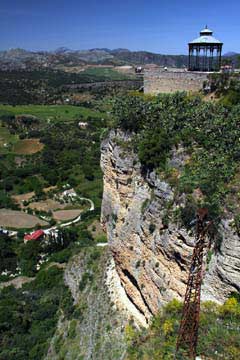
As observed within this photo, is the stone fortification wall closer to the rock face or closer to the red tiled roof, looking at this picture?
the rock face

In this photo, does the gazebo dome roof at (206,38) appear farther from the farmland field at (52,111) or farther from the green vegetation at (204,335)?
the farmland field at (52,111)

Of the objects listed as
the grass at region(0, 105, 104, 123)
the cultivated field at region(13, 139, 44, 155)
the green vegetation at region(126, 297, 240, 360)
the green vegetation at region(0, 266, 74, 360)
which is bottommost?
the cultivated field at region(13, 139, 44, 155)

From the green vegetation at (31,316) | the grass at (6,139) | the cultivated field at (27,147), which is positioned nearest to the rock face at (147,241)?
the green vegetation at (31,316)

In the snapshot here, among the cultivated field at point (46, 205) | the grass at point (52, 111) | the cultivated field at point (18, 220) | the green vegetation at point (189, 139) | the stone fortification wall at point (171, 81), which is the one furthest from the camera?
the grass at point (52, 111)

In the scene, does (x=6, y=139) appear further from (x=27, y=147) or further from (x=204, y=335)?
(x=204, y=335)

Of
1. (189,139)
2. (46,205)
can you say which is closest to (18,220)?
(46,205)

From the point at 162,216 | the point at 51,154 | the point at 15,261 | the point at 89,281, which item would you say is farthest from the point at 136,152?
the point at 51,154

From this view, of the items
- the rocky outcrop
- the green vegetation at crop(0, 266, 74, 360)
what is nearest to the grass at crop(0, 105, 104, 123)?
the green vegetation at crop(0, 266, 74, 360)
